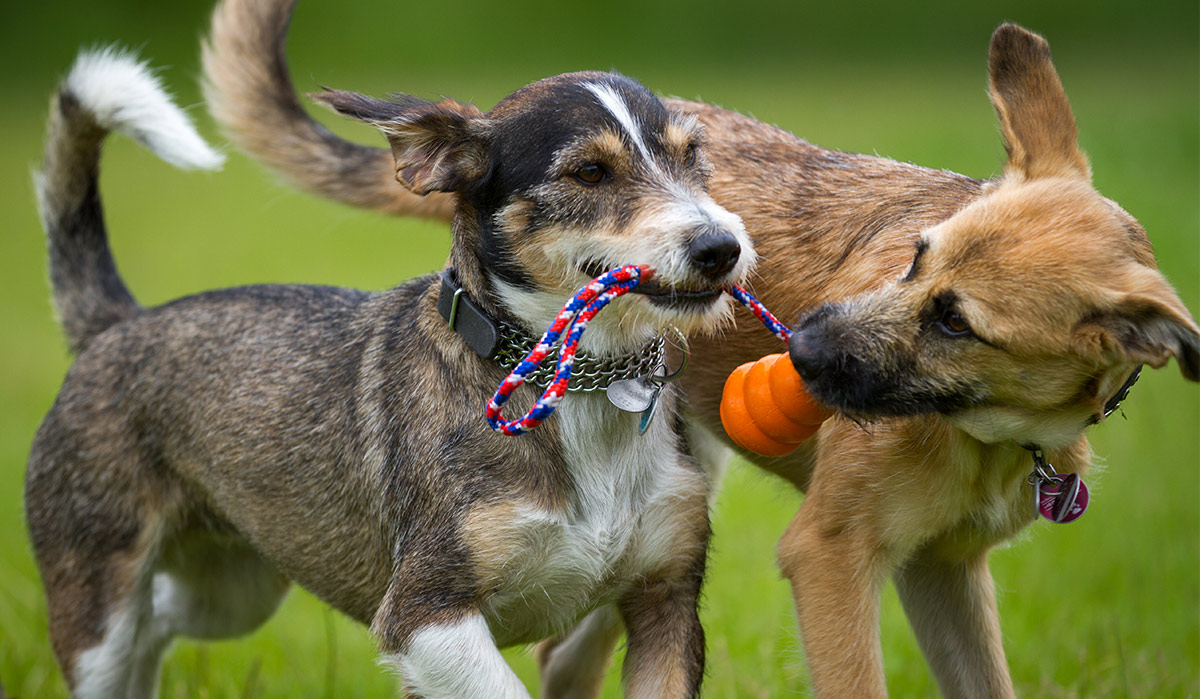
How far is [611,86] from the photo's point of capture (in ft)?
12.5

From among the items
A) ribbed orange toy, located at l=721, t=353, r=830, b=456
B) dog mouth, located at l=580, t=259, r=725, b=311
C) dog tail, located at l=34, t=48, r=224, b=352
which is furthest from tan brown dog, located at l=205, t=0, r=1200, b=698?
dog tail, located at l=34, t=48, r=224, b=352

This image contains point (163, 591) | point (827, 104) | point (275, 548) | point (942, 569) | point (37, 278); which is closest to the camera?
point (942, 569)

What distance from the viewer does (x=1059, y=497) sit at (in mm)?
3754

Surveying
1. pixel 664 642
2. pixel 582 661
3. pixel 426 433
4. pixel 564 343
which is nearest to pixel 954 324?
pixel 564 343

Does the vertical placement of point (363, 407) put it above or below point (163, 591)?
above

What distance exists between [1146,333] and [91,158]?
4140 millimetres

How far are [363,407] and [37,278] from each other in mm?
14605

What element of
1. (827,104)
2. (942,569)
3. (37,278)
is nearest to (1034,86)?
(942,569)

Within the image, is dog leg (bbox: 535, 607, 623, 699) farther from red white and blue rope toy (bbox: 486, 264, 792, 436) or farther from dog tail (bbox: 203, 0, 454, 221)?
dog tail (bbox: 203, 0, 454, 221)

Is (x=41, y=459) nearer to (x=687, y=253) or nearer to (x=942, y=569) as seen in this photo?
(x=687, y=253)

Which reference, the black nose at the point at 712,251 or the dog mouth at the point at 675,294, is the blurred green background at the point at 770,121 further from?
the black nose at the point at 712,251

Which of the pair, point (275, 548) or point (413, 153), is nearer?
point (413, 153)

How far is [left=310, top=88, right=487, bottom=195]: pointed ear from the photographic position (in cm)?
374

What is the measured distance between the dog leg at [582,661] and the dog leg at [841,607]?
48.8 inches
